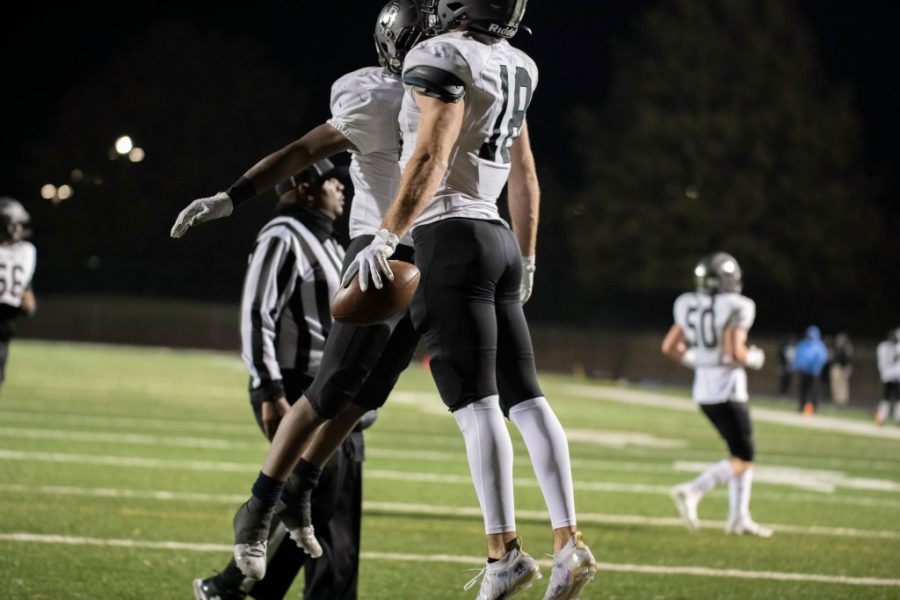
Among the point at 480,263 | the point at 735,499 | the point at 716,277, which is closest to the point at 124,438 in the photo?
the point at 716,277

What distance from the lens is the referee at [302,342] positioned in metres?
5.48

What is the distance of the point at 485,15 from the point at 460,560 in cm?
354

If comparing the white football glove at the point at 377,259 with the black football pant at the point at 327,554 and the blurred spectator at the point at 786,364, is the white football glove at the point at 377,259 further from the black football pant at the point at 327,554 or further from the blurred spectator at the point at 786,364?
the blurred spectator at the point at 786,364

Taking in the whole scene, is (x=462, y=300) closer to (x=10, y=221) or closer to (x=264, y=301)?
(x=264, y=301)

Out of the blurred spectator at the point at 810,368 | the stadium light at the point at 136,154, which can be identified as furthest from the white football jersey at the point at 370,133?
the stadium light at the point at 136,154

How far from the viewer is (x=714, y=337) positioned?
396 inches

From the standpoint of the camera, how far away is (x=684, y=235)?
154ft

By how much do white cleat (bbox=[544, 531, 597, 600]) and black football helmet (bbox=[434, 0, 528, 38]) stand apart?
5.07 ft

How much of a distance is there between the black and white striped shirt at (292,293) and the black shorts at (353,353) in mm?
996

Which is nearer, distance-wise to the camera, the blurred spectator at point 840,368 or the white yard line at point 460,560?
the white yard line at point 460,560

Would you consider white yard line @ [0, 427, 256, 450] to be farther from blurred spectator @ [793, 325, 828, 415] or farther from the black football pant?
blurred spectator @ [793, 325, 828, 415]

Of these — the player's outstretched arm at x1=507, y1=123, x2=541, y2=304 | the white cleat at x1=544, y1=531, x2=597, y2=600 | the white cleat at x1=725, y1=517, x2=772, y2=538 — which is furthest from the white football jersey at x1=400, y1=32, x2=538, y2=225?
the white cleat at x1=725, y1=517, x2=772, y2=538

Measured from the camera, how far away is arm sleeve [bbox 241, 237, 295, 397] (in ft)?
18.2

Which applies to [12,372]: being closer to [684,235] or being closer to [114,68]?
[684,235]
